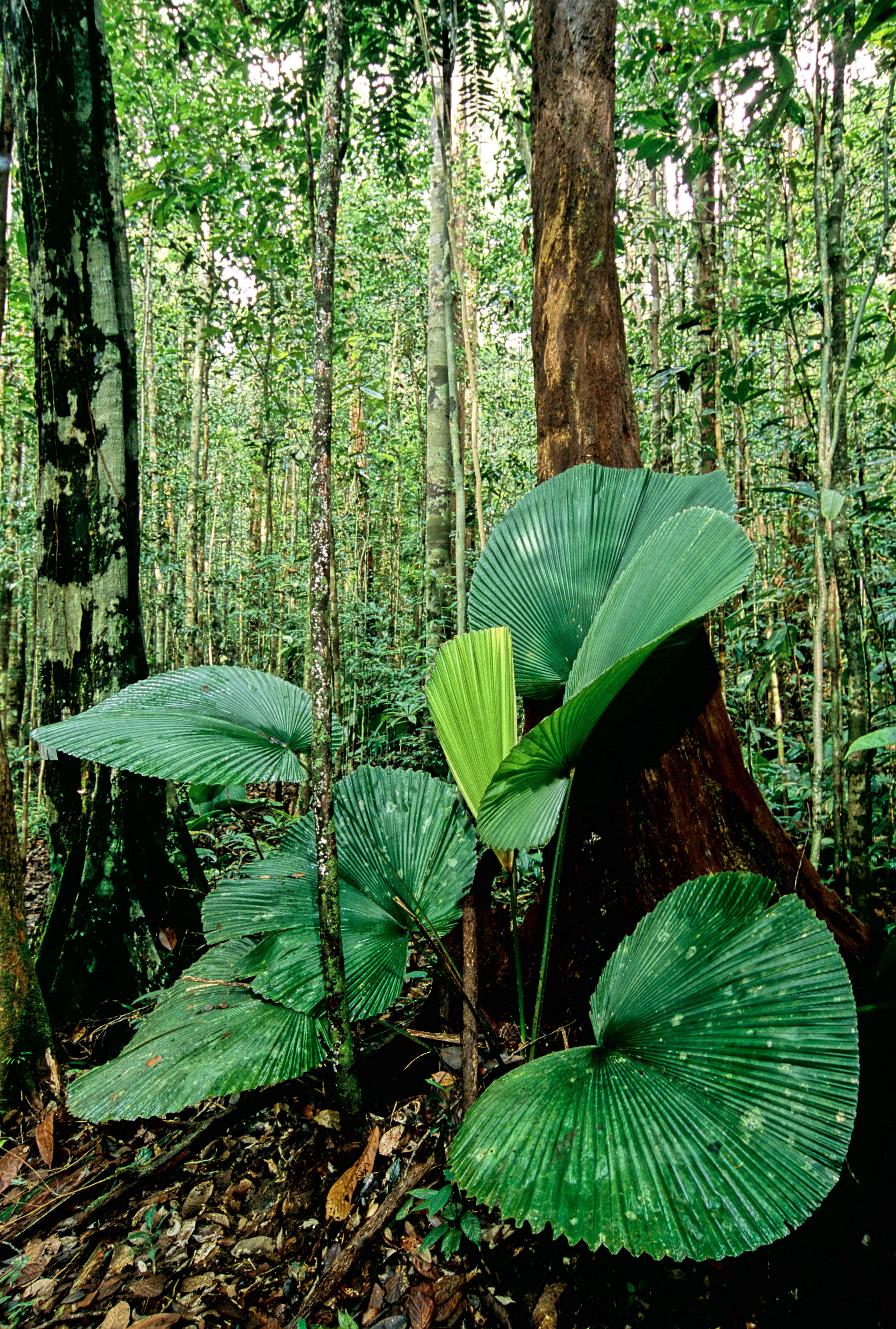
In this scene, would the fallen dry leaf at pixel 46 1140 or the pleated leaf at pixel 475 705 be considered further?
the fallen dry leaf at pixel 46 1140

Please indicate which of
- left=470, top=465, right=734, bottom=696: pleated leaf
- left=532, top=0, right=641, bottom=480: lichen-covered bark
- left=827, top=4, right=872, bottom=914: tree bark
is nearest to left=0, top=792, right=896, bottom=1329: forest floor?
left=827, top=4, right=872, bottom=914: tree bark

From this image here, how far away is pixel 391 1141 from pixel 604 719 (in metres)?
1.18

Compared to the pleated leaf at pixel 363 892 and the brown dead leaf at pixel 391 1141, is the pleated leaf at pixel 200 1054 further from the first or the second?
the brown dead leaf at pixel 391 1141

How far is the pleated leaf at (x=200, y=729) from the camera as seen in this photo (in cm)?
141

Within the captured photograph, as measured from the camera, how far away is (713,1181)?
819 mm

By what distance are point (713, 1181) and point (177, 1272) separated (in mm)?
1251

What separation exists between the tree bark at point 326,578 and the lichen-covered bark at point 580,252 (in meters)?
0.63

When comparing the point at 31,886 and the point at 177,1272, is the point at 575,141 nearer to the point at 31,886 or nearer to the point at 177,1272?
the point at 177,1272

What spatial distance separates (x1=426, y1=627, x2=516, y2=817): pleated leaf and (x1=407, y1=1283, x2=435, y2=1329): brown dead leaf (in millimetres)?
904

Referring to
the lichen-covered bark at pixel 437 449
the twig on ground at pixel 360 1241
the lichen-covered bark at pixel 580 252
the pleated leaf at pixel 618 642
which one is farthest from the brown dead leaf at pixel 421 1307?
the lichen-covered bark at pixel 437 449

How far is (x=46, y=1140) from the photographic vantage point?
5.78ft

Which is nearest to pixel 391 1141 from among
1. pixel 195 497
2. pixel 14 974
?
pixel 14 974

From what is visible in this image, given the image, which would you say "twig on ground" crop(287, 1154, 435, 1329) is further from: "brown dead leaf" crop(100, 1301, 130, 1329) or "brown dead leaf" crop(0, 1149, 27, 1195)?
"brown dead leaf" crop(0, 1149, 27, 1195)

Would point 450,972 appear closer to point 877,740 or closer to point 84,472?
point 877,740
